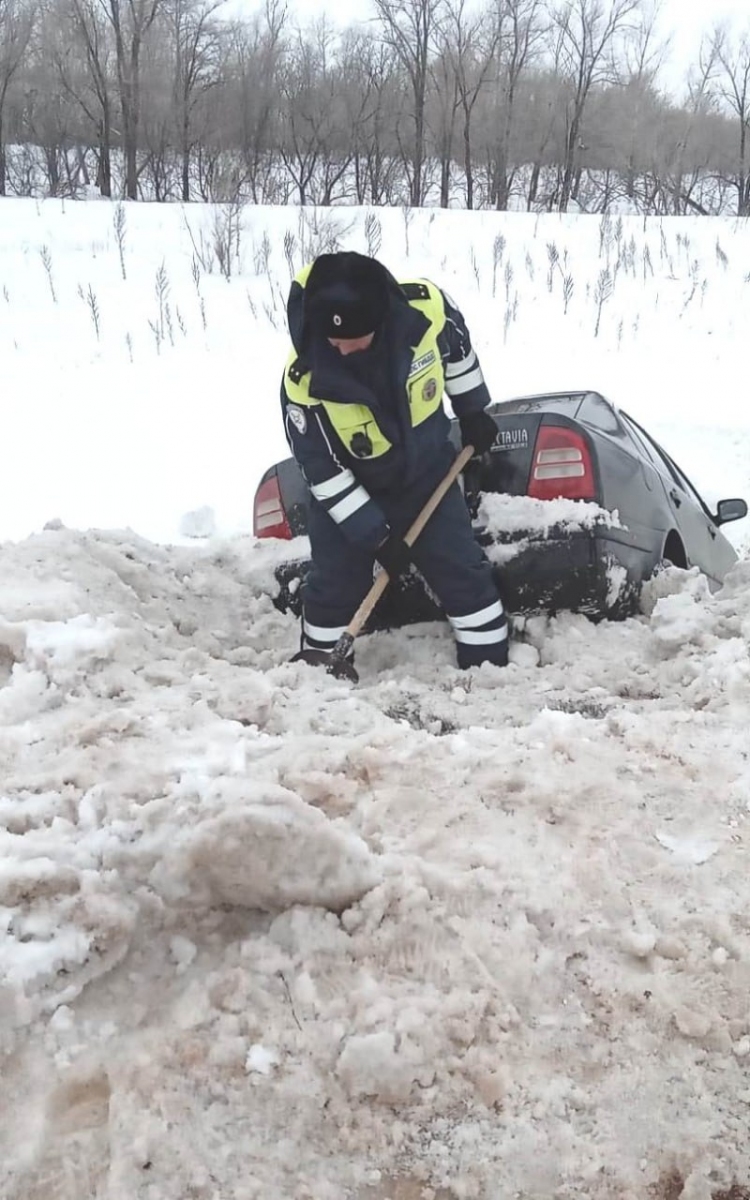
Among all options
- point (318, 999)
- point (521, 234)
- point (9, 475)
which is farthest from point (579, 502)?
point (521, 234)

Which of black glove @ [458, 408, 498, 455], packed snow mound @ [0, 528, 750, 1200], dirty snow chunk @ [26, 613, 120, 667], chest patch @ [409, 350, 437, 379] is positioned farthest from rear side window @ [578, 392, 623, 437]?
dirty snow chunk @ [26, 613, 120, 667]

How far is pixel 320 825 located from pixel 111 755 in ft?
1.83

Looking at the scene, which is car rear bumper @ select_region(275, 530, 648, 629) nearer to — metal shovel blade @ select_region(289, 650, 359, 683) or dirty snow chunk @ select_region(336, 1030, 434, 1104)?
metal shovel blade @ select_region(289, 650, 359, 683)

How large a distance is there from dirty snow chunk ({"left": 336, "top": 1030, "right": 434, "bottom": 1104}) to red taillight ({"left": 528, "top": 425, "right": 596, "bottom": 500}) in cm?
220

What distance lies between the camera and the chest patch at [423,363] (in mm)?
3232

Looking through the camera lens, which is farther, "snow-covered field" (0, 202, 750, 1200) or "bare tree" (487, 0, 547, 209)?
"bare tree" (487, 0, 547, 209)

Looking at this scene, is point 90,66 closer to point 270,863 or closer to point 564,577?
point 564,577

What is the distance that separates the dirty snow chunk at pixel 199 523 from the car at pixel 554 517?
2.38 m

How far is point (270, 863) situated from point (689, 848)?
2.82 feet

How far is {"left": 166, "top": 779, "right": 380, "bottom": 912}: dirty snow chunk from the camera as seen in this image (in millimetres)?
1717

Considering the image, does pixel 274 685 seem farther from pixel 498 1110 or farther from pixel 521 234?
pixel 521 234

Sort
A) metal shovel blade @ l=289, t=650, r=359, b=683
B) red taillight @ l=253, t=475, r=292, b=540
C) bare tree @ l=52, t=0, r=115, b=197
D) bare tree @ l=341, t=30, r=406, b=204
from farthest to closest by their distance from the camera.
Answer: bare tree @ l=341, t=30, r=406, b=204, bare tree @ l=52, t=0, r=115, b=197, red taillight @ l=253, t=475, r=292, b=540, metal shovel blade @ l=289, t=650, r=359, b=683

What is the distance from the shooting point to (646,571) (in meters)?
3.42

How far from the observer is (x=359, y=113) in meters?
26.8
